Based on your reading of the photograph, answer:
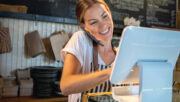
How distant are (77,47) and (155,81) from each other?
658mm

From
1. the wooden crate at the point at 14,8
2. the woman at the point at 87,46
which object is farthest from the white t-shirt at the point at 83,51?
the wooden crate at the point at 14,8

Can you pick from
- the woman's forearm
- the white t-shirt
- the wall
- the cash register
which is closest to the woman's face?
the white t-shirt

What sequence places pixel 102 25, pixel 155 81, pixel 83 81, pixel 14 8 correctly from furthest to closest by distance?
pixel 14 8 < pixel 102 25 < pixel 83 81 < pixel 155 81

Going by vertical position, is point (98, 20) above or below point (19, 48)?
above

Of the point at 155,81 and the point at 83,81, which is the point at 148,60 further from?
the point at 83,81

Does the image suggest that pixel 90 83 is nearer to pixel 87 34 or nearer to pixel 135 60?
pixel 135 60

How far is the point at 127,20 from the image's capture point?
10.4 ft

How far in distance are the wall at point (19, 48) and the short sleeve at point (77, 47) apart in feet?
4.74

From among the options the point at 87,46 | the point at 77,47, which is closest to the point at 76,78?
the point at 77,47

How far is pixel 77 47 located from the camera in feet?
4.46

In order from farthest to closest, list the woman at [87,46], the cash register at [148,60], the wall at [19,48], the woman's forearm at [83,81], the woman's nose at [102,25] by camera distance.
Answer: the wall at [19,48] → the woman's nose at [102,25] → the woman at [87,46] → the woman's forearm at [83,81] → the cash register at [148,60]

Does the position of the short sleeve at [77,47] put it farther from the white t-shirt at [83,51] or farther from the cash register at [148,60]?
the cash register at [148,60]

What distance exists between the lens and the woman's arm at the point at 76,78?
951mm

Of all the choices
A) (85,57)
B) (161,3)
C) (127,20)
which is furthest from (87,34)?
(161,3)
